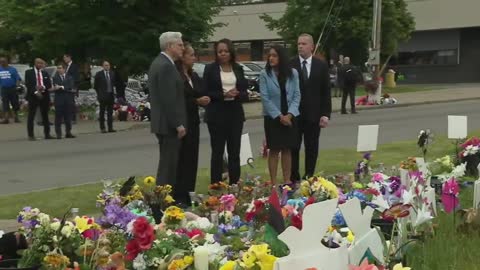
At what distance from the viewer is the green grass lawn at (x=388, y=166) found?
431 cm

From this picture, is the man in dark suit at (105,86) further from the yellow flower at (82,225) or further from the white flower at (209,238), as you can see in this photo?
the white flower at (209,238)

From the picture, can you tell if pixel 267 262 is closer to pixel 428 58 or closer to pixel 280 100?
pixel 280 100

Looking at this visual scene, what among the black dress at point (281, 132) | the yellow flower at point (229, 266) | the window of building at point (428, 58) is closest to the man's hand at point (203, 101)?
the black dress at point (281, 132)

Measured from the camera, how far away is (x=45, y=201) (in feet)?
27.7

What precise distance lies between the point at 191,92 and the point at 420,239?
396cm

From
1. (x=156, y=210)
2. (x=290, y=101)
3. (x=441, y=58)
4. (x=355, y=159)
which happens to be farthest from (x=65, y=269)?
(x=441, y=58)

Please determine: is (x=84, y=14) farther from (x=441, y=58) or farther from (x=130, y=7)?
(x=441, y=58)

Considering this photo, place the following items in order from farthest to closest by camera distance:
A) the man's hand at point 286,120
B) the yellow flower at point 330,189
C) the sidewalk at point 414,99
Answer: the sidewalk at point 414,99 → the man's hand at point 286,120 → the yellow flower at point 330,189

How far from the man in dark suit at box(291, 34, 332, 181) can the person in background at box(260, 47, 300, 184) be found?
0.31 meters

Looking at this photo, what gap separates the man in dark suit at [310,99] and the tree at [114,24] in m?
13.5

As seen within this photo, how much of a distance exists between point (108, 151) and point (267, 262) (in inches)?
449

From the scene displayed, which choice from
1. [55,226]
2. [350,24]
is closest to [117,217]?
[55,226]

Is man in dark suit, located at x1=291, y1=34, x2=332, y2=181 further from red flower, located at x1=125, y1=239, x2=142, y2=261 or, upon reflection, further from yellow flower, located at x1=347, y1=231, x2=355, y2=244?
red flower, located at x1=125, y1=239, x2=142, y2=261

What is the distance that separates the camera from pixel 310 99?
8.61 m
